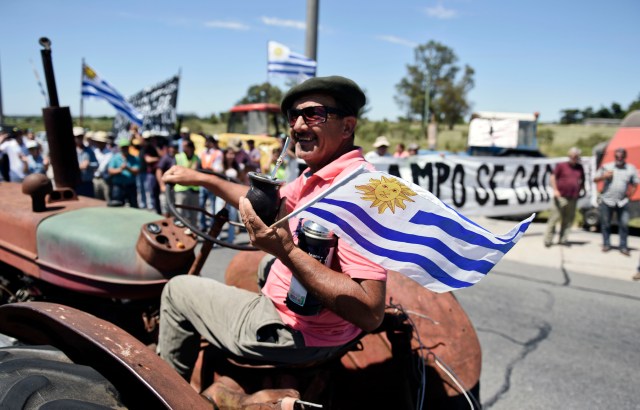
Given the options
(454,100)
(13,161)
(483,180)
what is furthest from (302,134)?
(454,100)

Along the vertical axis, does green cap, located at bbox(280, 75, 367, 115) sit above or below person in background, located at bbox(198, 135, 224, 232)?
above

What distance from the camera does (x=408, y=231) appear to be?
161cm

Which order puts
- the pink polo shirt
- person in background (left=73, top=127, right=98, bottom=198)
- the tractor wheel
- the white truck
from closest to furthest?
the tractor wheel, the pink polo shirt, person in background (left=73, top=127, right=98, bottom=198), the white truck

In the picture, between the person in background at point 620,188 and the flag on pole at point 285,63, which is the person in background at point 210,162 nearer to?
the flag on pole at point 285,63

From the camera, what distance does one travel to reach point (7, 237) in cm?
295

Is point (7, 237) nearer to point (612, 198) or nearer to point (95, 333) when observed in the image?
point (95, 333)

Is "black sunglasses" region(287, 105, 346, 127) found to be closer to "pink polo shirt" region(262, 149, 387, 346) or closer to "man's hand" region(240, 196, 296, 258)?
"pink polo shirt" region(262, 149, 387, 346)

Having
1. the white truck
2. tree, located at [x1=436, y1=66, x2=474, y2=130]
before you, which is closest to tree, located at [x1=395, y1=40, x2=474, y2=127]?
tree, located at [x1=436, y1=66, x2=474, y2=130]

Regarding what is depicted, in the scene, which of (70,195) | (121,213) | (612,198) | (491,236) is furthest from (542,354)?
(612,198)

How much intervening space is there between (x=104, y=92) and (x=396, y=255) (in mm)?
11788

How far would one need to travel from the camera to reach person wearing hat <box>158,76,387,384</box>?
156 cm

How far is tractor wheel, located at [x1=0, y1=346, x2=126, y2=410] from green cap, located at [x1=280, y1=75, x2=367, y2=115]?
129 cm

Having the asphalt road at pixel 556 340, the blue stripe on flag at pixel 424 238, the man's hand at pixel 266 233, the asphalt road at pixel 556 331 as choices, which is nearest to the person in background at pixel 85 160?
the asphalt road at pixel 556 331

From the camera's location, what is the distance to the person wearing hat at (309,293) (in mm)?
1556
